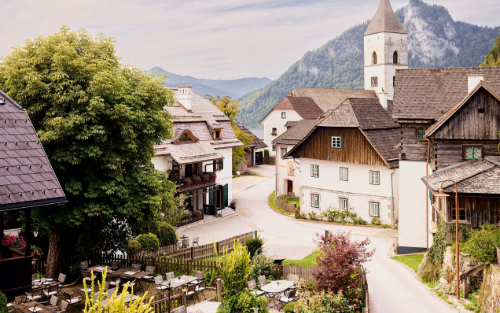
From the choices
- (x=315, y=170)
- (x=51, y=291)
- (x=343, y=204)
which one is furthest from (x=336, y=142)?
(x=51, y=291)

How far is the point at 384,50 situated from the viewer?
317 ft

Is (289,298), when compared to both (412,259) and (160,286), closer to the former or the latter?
(160,286)

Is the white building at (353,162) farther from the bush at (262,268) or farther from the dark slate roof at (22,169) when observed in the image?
the dark slate roof at (22,169)

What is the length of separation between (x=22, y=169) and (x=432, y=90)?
71.4 feet

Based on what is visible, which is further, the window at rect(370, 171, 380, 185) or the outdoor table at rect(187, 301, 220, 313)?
the window at rect(370, 171, 380, 185)

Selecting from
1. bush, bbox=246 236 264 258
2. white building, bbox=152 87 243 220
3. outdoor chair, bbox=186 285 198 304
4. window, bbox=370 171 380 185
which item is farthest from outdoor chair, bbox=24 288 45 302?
window, bbox=370 171 380 185

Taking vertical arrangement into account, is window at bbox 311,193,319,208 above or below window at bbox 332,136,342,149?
below

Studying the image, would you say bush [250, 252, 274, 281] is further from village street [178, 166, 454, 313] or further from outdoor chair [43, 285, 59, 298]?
outdoor chair [43, 285, 59, 298]

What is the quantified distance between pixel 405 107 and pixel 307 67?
173105 mm

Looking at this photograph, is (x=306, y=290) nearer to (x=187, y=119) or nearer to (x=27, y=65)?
(x=27, y=65)

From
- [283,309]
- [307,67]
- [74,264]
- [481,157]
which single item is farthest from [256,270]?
[307,67]

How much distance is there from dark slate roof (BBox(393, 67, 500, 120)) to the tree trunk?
18.1 meters

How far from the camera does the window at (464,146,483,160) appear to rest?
22.9m

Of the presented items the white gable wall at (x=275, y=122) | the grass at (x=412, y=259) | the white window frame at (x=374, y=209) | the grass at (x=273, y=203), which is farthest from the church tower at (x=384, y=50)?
the grass at (x=412, y=259)
